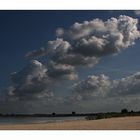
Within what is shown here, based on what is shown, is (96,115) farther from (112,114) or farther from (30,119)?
(30,119)

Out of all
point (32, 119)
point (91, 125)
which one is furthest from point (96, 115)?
point (32, 119)

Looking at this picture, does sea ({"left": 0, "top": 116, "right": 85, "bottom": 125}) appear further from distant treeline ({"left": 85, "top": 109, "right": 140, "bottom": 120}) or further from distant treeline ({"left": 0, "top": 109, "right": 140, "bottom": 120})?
distant treeline ({"left": 85, "top": 109, "right": 140, "bottom": 120})

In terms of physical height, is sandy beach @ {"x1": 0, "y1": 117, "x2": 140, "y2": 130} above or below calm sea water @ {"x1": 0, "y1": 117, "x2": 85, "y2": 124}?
below

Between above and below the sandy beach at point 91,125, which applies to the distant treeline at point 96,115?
above

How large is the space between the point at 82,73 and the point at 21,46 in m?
1.23

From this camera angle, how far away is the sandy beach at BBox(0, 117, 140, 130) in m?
11.1

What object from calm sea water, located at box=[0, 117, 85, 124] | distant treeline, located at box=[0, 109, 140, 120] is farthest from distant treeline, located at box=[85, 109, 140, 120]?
calm sea water, located at box=[0, 117, 85, 124]

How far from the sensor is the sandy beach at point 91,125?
36.5 ft

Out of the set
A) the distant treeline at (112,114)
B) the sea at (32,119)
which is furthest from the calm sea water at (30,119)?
the distant treeline at (112,114)

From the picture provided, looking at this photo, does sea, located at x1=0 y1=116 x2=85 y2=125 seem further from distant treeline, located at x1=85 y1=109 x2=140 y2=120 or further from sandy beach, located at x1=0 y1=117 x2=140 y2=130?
distant treeline, located at x1=85 y1=109 x2=140 y2=120

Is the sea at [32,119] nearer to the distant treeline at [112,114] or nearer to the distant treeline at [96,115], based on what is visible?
the distant treeline at [96,115]

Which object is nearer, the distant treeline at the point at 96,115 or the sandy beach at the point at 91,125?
the sandy beach at the point at 91,125

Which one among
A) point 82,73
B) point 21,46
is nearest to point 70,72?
point 82,73

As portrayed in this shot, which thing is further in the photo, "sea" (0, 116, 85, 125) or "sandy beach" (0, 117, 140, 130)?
"sea" (0, 116, 85, 125)
